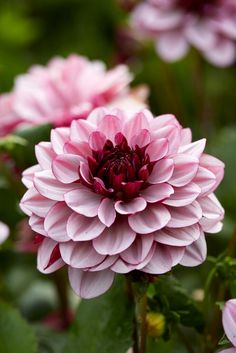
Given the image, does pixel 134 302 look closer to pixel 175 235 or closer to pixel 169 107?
pixel 175 235

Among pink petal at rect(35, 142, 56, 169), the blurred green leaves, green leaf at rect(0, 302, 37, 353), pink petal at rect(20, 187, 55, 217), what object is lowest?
the blurred green leaves

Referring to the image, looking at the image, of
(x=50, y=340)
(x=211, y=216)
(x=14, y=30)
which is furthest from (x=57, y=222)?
(x=14, y=30)

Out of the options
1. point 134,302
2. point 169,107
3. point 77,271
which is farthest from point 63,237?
point 169,107

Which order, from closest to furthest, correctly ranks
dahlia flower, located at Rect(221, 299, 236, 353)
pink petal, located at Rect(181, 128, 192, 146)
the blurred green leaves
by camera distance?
dahlia flower, located at Rect(221, 299, 236, 353) → pink petal, located at Rect(181, 128, 192, 146) → the blurred green leaves

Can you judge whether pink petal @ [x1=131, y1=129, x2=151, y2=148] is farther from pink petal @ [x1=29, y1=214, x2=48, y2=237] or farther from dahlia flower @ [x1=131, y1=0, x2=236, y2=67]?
dahlia flower @ [x1=131, y1=0, x2=236, y2=67]

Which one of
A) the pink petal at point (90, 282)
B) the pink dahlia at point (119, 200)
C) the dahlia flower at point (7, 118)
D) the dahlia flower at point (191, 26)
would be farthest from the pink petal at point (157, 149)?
the dahlia flower at point (191, 26)

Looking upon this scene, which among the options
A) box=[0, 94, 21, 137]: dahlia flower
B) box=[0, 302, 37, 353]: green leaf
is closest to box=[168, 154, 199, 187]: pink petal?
box=[0, 302, 37, 353]: green leaf
